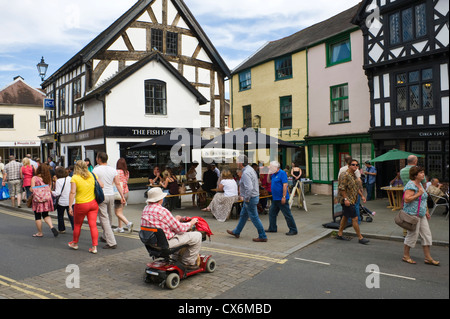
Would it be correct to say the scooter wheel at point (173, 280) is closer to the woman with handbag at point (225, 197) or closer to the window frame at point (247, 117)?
the woman with handbag at point (225, 197)

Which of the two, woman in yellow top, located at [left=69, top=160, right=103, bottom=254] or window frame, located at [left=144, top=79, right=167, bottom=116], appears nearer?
woman in yellow top, located at [left=69, top=160, right=103, bottom=254]

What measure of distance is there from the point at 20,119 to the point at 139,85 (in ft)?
84.8

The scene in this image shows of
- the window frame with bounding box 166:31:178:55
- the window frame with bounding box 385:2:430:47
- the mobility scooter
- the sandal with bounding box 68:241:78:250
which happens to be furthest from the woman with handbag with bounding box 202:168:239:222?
the window frame with bounding box 166:31:178:55

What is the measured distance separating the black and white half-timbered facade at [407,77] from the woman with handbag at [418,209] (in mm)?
6650

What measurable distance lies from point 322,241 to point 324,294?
3405 millimetres

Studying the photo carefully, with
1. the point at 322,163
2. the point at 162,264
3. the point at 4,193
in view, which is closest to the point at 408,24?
the point at 322,163

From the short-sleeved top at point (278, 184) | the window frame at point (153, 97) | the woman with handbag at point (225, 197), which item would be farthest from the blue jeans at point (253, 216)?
the window frame at point (153, 97)

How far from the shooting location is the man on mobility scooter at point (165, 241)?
521 centimetres

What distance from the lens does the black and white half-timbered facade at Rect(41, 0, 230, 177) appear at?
1550 cm

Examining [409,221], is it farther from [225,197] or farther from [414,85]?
[414,85]

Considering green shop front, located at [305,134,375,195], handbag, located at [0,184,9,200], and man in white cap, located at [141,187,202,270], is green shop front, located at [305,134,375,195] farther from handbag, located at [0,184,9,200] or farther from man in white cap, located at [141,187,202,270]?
handbag, located at [0,184,9,200]

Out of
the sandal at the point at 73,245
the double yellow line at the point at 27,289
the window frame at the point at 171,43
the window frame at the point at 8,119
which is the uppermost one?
the window frame at the point at 171,43

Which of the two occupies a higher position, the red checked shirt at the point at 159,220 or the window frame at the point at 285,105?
the window frame at the point at 285,105

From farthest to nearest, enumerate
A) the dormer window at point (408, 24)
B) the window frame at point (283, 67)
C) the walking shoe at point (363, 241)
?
the window frame at point (283, 67) < the dormer window at point (408, 24) < the walking shoe at point (363, 241)
